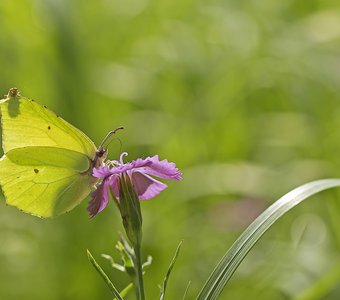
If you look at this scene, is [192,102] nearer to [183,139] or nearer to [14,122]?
[183,139]

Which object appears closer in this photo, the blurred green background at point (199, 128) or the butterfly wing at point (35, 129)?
the butterfly wing at point (35, 129)

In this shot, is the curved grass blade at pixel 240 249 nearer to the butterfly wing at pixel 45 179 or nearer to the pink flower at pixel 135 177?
the pink flower at pixel 135 177

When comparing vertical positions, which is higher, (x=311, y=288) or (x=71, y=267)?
(x=311, y=288)

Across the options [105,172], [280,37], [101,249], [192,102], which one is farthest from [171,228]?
[105,172]

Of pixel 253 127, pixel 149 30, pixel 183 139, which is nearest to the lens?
pixel 183 139

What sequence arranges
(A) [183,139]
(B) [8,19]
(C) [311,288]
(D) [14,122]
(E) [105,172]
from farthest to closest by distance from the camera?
1. (B) [8,19]
2. (A) [183,139]
3. (C) [311,288]
4. (D) [14,122]
5. (E) [105,172]

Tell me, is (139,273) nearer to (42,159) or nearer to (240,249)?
(240,249)

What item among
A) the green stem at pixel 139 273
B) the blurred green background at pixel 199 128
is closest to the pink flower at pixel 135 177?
the green stem at pixel 139 273
